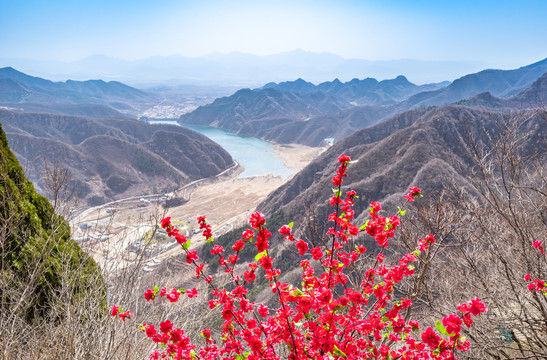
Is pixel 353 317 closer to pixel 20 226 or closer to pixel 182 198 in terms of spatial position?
pixel 20 226

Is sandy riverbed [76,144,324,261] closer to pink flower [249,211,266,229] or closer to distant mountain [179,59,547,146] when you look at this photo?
pink flower [249,211,266,229]

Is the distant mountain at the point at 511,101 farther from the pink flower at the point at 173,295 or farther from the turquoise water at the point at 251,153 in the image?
the pink flower at the point at 173,295

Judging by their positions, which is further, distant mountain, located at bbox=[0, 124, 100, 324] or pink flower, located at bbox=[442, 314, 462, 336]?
distant mountain, located at bbox=[0, 124, 100, 324]

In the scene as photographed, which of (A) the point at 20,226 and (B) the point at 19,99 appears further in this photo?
(B) the point at 19,99

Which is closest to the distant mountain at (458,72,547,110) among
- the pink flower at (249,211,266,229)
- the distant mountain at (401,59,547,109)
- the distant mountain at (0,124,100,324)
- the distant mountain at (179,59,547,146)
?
the distant mountain at (179,59,547,146)

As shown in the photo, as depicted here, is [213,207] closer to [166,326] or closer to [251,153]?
[251,153]

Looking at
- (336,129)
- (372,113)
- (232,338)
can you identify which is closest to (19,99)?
(336,129)

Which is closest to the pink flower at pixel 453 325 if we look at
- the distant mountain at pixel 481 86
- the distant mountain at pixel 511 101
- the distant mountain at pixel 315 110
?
the distant mountain at pixel 511 101
